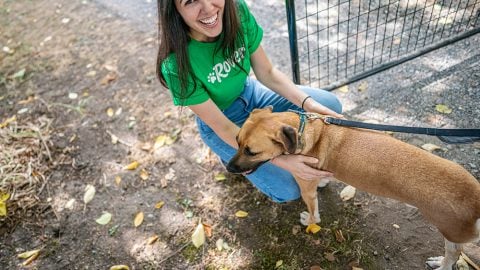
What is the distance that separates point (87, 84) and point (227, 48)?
337 centimetres

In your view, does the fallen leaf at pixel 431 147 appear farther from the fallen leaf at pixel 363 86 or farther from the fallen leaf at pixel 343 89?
the fallen leaf at pixel 343 89

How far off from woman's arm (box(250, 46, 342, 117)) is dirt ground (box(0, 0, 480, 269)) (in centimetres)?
95

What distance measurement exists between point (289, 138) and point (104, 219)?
2.35 meters

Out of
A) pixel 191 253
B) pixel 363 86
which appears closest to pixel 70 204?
pixel 191 253

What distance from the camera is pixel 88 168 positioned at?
4391mm

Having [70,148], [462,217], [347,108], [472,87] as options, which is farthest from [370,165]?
Result: [70,148]

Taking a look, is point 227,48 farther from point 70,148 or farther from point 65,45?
point 65,45

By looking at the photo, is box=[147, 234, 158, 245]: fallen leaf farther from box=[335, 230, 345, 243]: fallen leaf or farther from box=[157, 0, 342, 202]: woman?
box=[335, 230, 345, 243]: fallen leaf

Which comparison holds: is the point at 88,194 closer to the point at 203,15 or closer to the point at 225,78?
the point at 225,78

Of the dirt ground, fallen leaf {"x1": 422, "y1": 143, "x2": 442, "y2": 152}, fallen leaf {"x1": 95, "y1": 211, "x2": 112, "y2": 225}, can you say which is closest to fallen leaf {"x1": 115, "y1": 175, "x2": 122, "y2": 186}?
the dirt ground

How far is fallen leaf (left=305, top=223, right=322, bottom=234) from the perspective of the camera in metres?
3.36

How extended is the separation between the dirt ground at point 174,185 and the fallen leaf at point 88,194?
0.16 feet

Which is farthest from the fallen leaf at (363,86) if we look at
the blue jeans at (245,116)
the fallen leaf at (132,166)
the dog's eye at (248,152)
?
the fallen leaf at (132,166)

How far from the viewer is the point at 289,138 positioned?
258 cm
